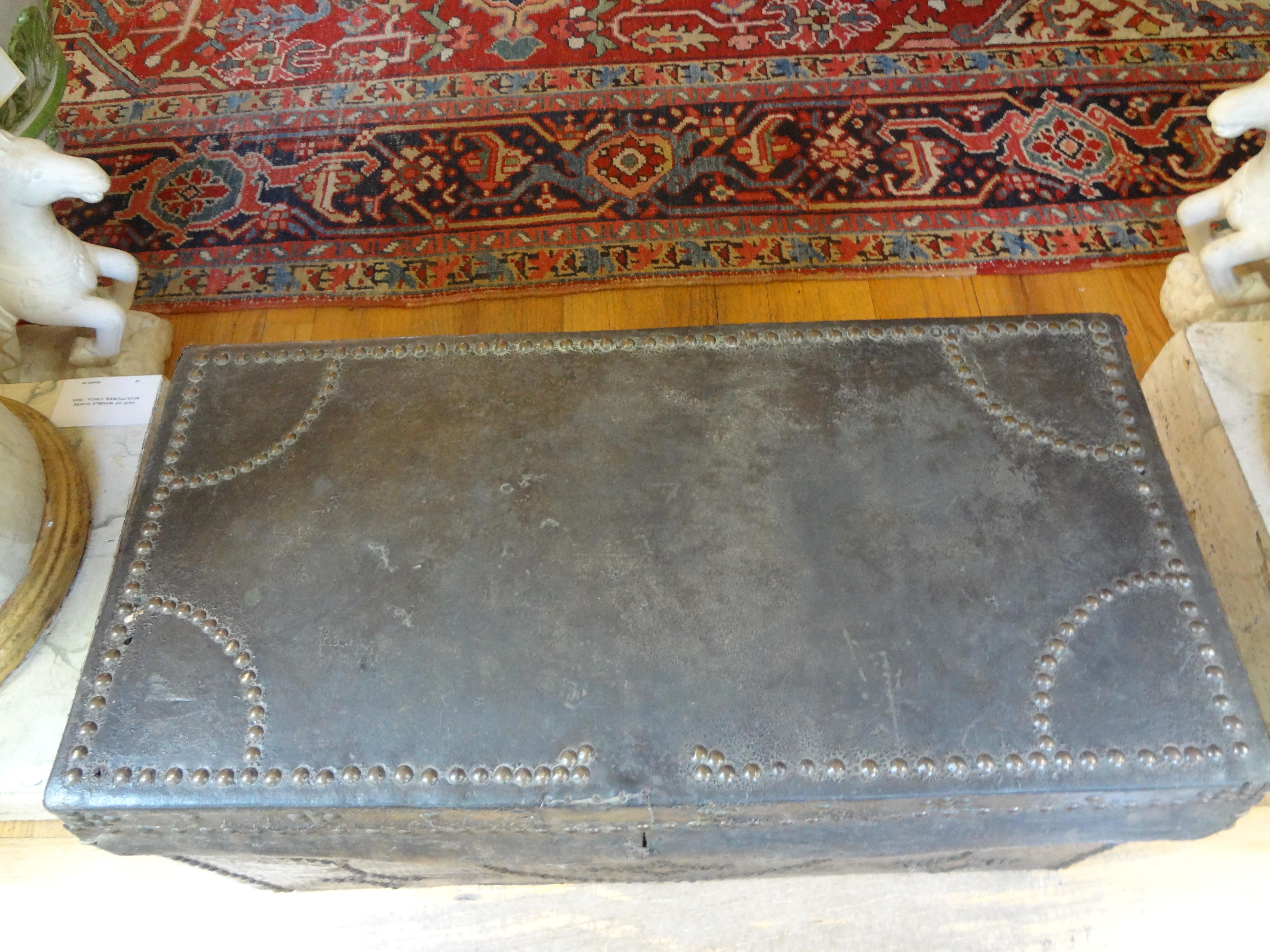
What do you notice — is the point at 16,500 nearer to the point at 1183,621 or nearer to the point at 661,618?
the point at 661,618

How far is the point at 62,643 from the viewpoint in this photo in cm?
143

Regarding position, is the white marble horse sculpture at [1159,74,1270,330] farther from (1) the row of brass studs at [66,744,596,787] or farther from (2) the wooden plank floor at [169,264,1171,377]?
(1) the row of brass studs at [66,744,596,787]

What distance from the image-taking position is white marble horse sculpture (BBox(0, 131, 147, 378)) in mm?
1570

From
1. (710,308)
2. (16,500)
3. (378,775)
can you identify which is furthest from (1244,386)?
(16,500)

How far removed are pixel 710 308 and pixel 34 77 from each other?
1.54m

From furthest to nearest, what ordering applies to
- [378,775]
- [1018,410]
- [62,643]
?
[62,643] < [1018,410] < [378,775]

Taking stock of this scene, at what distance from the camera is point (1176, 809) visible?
1149mm

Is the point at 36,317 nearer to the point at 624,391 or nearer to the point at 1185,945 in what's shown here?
the point at 624,391

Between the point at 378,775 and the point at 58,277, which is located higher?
the point at 58,277

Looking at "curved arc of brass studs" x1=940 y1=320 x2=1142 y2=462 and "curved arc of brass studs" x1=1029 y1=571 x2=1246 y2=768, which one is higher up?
Result: "curved arc of brass studs" x1=940 y1=320 x2=1142 y2=462

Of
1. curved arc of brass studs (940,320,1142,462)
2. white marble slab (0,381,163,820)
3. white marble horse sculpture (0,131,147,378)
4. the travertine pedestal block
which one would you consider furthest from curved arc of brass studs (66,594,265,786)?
curved arc of brass studs (940,320,1142,462)

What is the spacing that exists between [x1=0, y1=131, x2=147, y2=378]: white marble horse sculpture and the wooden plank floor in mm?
267

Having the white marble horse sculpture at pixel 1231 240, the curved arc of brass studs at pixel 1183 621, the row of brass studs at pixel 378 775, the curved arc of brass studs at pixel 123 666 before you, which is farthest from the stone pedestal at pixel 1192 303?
the curved arc of brass studs at pixel 123 666

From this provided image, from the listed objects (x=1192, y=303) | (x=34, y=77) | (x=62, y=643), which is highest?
(x=34, y=77)
